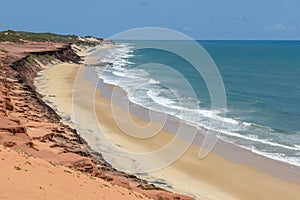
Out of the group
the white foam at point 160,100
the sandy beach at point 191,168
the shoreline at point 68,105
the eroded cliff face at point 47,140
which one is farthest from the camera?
the white foam at point 160,100

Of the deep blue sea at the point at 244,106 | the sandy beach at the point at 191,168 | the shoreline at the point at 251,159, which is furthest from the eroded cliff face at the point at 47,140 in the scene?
the deep blue sea at the point at 244,106

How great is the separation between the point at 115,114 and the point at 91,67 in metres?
45.4

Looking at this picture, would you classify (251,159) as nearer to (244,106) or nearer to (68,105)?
(244,106)

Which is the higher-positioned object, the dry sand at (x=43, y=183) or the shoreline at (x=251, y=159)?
the shoreline at (x=251, y=159)

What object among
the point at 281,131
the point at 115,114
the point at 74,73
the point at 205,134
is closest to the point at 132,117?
the point at 115,114

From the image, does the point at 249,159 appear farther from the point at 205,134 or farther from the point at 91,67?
the point at 91,67

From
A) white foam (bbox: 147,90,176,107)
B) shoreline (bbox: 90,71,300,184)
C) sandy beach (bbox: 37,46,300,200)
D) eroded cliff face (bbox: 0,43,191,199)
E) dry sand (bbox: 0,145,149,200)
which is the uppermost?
white foam (bbox: 147,90,176,107)

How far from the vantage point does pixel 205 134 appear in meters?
30.7

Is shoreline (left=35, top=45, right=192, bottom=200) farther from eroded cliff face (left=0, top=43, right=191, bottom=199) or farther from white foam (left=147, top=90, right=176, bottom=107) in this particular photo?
white foam (left=147, top=90, right=176, bottom=107)

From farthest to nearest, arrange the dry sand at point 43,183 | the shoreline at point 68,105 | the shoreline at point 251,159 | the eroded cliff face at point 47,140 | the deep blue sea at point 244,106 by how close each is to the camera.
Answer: the deep blue sea at point 244,106 → the shoreline at point 251,159 → the eroded cliff face at point 47,140 → the shoreline at point 68,105 → the dry sand at point 43,183

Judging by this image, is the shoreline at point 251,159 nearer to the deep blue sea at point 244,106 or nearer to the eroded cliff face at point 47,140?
the deep blue sea at point 244,106

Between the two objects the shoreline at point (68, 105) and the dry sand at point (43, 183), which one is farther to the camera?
the shoreline at point (68, 105)

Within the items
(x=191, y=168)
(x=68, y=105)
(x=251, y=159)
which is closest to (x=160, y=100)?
(x=68, y=105)

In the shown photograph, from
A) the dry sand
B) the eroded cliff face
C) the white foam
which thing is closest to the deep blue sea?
the white foam
